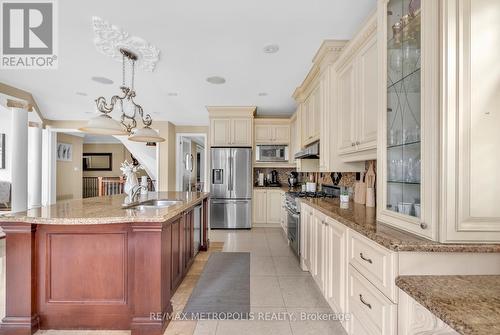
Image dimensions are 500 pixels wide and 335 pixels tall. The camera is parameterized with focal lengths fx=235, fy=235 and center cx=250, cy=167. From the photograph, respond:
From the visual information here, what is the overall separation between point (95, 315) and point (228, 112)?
4.08 meters

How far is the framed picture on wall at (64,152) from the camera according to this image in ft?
24.1

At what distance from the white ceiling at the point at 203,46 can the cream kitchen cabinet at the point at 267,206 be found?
75.5 inches

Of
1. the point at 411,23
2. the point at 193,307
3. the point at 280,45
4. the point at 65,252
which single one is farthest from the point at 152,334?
the point at 280,45

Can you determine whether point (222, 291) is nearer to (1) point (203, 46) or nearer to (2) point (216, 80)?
(1) point (203, 46)

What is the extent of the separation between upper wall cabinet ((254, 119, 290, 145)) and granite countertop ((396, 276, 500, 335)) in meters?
4.43

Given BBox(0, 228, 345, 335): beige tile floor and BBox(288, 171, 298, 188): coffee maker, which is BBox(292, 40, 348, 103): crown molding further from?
BBox(0, 228, 345, 335): beige tile floor

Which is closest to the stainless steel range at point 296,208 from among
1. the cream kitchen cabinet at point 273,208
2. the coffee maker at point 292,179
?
the coffee maker at point 292,179

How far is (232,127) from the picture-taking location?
5.11 meters

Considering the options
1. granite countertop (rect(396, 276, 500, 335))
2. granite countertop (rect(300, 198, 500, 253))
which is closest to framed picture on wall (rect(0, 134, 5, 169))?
→ granite countertop (rect(300, 198, 500, 253))

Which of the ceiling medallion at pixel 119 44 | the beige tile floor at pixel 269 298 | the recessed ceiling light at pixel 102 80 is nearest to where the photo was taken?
the beige tile floor at pixel 269 298

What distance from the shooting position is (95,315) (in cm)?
181

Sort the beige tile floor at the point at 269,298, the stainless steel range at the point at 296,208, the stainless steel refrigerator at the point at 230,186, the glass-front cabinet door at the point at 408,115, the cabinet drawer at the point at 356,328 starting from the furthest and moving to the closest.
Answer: the stainless steel refrigerator at the point at 230,186 → the stainless steel range at the point at 296,208 → the beige tile floor at the point at 269,298 → the cabinet drawer at the point at 356,328 → the glass-front cabinet door at the point at 408,115

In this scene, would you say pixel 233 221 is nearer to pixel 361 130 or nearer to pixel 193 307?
pixel 193 307

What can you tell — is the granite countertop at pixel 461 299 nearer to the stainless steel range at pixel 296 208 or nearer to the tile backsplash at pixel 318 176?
the tile backsplash at pixel 318 176
